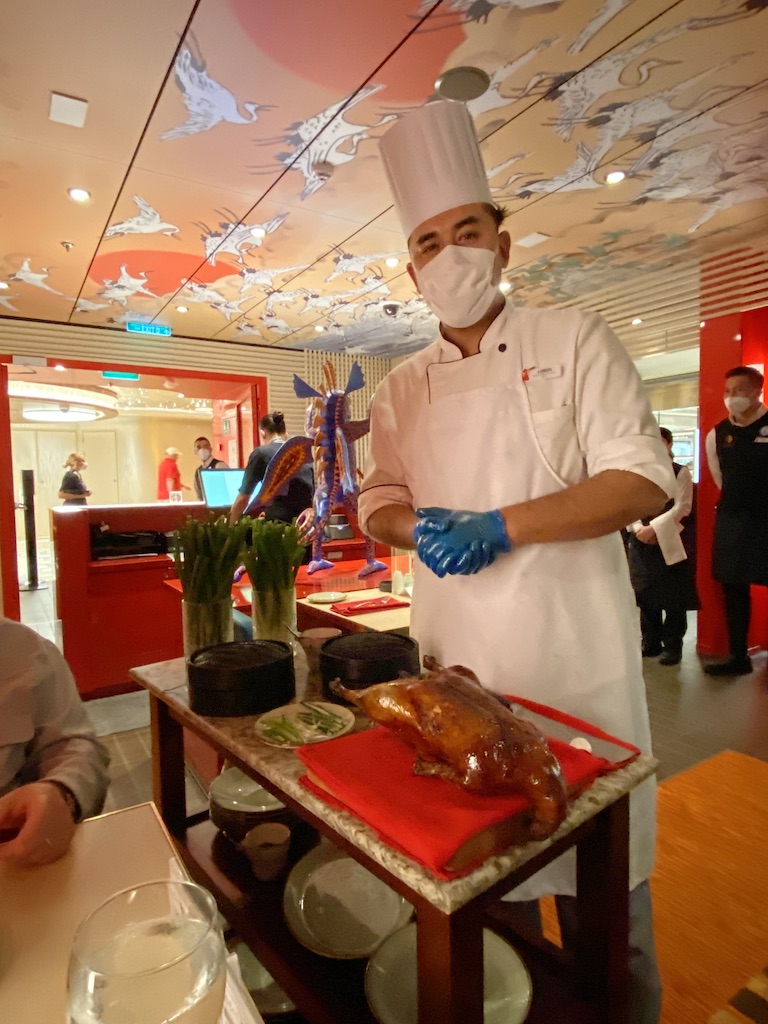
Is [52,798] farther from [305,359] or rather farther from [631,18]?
[305,359]

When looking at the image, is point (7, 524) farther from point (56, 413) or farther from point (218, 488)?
point (56, 413)

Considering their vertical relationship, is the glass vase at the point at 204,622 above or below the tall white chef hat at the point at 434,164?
below

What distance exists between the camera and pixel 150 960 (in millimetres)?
521

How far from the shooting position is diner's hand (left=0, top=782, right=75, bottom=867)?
78 centimetres

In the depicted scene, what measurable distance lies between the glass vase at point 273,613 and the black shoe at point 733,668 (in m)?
3.78

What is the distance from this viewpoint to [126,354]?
6.87 meters

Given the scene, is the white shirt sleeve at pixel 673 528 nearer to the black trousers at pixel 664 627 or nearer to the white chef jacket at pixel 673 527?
the white chef jacket at pixel 673 527

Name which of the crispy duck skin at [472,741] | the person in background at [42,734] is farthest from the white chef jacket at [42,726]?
the crispy duck skin at [472,741]

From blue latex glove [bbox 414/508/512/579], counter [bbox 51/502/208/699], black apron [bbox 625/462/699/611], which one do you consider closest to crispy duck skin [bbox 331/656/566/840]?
blue latex glove [bbox 414/508/512/579]

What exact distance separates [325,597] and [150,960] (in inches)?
78.6

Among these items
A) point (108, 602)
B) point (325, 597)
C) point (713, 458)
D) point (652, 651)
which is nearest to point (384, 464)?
point (325, 597)

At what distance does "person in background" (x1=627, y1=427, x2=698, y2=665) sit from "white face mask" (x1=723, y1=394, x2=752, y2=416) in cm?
46

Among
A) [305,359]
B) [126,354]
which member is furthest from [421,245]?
[305,359]

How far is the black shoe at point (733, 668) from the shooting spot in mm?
4176
